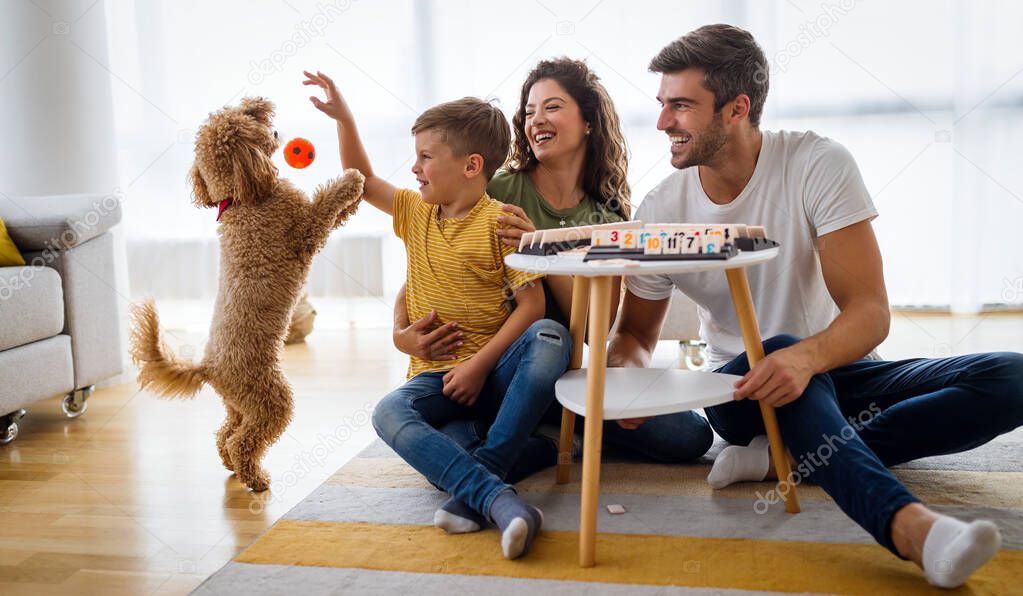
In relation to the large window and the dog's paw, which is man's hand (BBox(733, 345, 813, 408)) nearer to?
the dog's paw

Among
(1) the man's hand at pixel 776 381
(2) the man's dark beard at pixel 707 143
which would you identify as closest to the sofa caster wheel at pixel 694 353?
(2) the man's dark beard at pixel 707 143

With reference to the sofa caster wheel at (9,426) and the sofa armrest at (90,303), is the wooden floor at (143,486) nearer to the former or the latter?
the sofa caster wheel at (9,426)

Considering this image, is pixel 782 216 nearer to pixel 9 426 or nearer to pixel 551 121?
pixel 551 121

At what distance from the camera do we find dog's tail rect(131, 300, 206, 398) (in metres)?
1.63

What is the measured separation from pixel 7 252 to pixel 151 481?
33.7 inches

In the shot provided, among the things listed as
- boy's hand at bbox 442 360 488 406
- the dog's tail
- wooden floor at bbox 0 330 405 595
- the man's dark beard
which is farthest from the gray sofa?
the man's dark beard

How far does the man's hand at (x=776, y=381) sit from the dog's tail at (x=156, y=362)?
1.01m

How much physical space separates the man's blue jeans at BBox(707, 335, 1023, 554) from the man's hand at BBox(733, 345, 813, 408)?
0.09ft

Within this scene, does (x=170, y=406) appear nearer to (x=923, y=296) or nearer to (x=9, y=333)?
(x=9, y=333)

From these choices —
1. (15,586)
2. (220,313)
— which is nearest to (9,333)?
(220,313)

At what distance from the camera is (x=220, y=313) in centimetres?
167

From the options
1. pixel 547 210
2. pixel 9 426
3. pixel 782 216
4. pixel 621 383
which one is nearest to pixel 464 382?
pixel 621 383

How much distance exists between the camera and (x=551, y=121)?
1783mm

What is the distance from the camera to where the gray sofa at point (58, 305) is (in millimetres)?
2088
